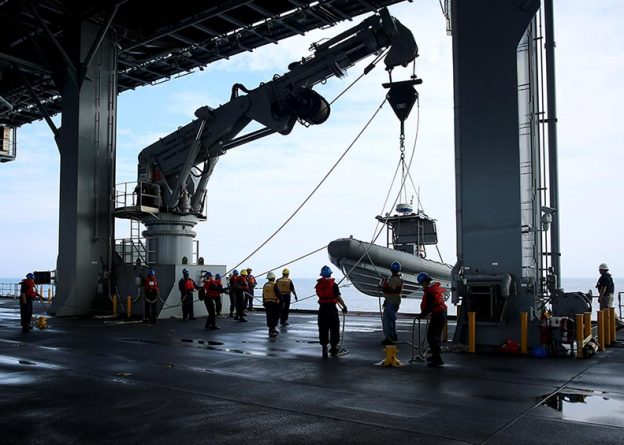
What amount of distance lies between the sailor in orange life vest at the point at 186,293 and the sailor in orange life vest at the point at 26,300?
13.9ft

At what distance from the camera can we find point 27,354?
10492 millimetres

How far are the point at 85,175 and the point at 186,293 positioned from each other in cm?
578

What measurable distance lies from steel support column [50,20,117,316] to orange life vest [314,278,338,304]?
11.9 meters

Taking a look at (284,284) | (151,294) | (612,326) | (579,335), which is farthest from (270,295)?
(612,326)

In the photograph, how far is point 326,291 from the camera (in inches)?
412

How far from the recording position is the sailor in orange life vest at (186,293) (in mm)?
17828

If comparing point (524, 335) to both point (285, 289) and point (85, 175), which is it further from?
point (85, 175)

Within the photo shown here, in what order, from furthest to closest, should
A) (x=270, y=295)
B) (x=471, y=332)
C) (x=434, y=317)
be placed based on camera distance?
(x=270, y=295) < (x=471, y=332) < (x=434, y=317)

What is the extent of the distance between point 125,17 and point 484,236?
54.2ft

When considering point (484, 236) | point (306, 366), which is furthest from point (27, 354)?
point (484, 236)

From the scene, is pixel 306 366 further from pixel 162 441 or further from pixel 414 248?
pixel 414 248

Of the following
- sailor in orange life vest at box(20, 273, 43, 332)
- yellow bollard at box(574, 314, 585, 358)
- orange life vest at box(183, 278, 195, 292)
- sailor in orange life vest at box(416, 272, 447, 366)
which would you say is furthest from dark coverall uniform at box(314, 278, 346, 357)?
sailor in orange life vest at box(20, 273, 43, 332)

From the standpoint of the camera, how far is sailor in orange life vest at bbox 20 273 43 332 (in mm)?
14789

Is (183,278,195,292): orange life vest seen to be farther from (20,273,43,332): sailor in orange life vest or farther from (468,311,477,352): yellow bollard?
(468,311,477,352): yellow bollard
